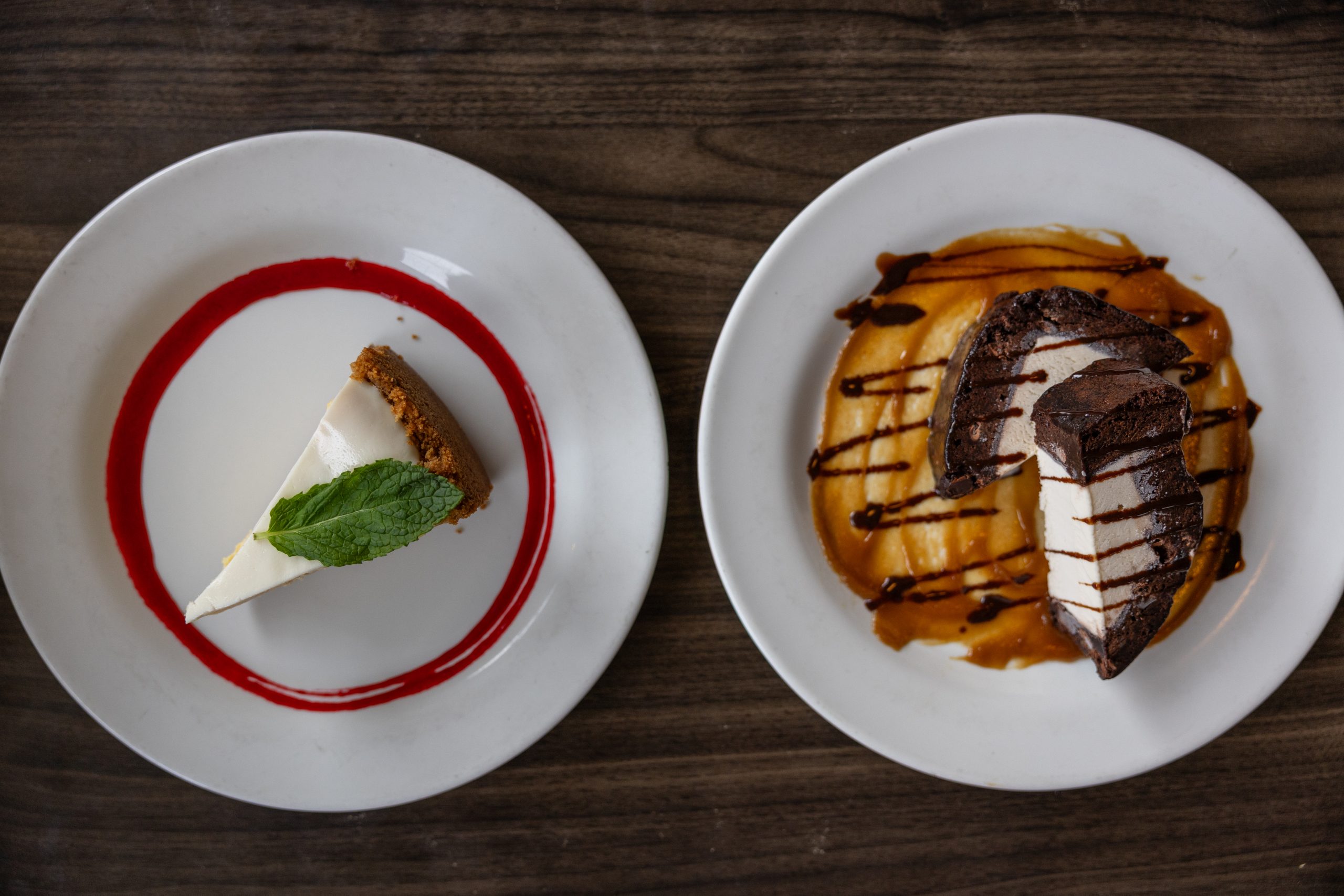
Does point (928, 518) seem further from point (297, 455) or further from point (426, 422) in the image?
point (297, 455)

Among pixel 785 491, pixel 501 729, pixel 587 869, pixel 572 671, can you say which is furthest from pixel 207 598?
pixel 785 491

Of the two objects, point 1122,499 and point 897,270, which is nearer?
point 1122,499

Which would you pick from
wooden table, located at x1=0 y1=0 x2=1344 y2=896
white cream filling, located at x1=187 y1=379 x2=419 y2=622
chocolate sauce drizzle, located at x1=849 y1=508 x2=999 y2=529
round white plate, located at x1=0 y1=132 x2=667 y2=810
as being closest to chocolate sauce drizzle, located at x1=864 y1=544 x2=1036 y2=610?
chocolate sauce drizzle, located at x1=849 y1=508 x2=999 y2=529

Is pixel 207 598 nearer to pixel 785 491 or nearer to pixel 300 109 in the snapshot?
pixel 300 109

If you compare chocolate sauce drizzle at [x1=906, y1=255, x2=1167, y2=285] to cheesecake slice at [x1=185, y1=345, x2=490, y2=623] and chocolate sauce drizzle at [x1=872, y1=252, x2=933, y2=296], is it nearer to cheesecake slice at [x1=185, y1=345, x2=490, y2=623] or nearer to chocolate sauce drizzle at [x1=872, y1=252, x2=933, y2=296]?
chocolate sauce drizzle at [x1=872, y1=252, x2=933, y2=296]

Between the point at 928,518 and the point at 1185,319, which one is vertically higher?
the point at 1185,319

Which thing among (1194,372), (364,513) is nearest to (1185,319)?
(1194,372)
